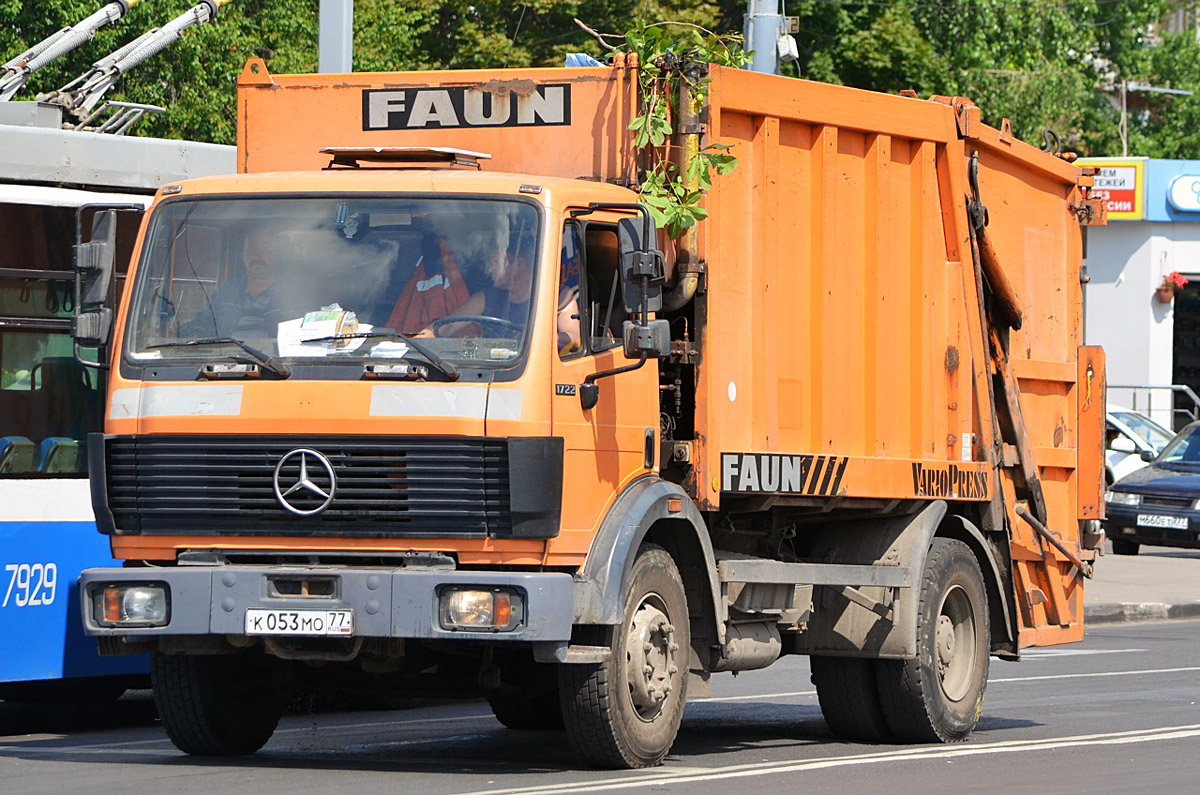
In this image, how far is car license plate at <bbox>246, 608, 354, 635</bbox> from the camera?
8.24m

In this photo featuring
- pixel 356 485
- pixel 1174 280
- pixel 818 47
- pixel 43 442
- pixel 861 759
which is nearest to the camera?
pixel 356 485

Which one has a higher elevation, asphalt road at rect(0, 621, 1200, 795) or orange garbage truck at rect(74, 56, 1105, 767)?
orange garbage truck at rect(74, 56, 1105, 767)

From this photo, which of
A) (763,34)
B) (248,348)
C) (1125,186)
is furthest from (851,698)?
(1125,186)

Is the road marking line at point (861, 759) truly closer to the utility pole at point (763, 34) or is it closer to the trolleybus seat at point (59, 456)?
the trolleybus seat at point (59, 456)

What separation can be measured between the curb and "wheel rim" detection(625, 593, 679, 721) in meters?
10.9

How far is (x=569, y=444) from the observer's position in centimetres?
838

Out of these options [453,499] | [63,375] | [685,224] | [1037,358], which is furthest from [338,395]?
[1037,358]

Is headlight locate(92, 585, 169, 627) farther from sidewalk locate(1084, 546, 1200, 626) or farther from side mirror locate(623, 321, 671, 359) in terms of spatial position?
sidewalk locate(1084, 546, 1200, 626)

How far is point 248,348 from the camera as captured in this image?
8.47m

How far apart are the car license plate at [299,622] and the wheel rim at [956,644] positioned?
363cm

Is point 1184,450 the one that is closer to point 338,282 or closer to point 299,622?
point 338,282

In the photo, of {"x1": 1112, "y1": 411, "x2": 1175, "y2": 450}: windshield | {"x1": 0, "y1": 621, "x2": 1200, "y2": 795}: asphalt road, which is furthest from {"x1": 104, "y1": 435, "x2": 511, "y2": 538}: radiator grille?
{"x1": 1112, "y1": 411, "x2": 1175, "y2": 450}: windshield

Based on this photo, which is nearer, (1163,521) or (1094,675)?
(1094,675)

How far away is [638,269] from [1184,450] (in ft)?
61.0
